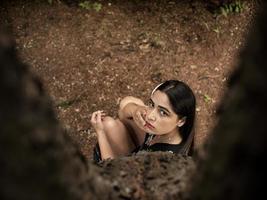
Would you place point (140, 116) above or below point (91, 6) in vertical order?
below

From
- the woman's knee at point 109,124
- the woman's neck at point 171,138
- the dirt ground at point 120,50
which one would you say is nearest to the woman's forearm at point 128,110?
the woman's knee at point 109,124

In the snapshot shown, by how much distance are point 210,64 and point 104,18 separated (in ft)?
5.18

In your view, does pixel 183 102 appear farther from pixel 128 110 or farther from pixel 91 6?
pixel 91 6

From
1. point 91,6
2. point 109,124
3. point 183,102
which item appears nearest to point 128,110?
point 109,124

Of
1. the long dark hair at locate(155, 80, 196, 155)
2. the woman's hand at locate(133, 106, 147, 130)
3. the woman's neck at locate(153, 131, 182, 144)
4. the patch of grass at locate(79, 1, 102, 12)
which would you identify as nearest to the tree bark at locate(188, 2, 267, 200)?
the long dark hair at locate(155, 80, 196, 155)

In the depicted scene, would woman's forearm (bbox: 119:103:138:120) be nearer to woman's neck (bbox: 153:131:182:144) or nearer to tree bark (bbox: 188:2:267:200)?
woman's neck (bbox: 153:131:182:144)

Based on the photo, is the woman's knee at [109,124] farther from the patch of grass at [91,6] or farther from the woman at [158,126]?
the patch of grass at [91,6]

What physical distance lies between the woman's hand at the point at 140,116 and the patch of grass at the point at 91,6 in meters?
2.70

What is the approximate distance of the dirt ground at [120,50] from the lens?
589 centimetres

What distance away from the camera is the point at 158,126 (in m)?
3.97

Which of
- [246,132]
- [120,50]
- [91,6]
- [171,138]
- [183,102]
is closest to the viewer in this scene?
[246,132]

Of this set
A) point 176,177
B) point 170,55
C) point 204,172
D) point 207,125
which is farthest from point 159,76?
point 204,172

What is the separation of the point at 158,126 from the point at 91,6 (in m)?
3.27

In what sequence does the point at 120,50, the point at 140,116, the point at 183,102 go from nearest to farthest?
the point at 183,102 → the point at 140,116 → the point at 120,50
